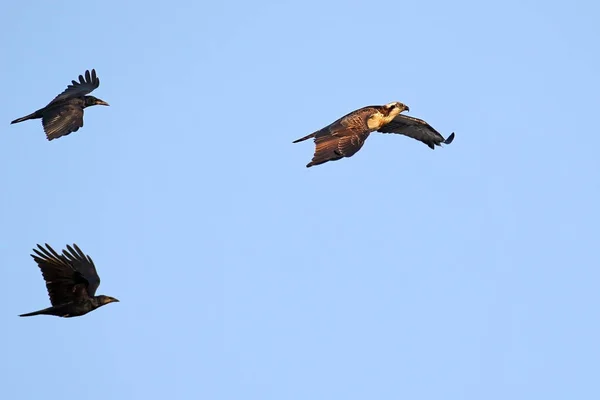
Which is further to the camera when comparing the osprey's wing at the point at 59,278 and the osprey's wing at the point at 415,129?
the osprey's wing at the point at 415,129

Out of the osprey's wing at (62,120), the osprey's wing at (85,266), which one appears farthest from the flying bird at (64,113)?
the osprey's wing at (85,266)

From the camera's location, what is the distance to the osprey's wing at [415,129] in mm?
35188

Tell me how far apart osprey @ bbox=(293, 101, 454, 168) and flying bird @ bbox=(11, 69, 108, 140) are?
282 inches

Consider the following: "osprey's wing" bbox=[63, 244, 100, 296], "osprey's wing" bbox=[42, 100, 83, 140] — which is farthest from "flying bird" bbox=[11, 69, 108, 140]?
"osprey's wing" bbox=[63, 244, 100, 296]

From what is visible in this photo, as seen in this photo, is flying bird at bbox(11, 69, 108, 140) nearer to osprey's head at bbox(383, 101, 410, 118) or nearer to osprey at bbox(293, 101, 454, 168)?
osprey at bbox(293, 101, 454, 168)

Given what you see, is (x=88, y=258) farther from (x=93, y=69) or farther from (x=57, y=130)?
(x=93, y=69)

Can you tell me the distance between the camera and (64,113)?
34094mm

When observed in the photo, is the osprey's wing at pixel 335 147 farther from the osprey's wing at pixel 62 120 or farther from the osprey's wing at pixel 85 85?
the osprey's wing at pixel 85 85

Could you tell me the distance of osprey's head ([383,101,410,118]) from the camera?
3294cm

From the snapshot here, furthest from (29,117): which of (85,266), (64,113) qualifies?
(85,266)

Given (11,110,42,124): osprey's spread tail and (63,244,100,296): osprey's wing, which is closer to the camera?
(63,244,100,296): osprey's wing

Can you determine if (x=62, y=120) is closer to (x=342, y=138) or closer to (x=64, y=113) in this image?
(x=64, y=113)

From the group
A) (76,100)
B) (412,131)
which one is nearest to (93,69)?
(76,100)

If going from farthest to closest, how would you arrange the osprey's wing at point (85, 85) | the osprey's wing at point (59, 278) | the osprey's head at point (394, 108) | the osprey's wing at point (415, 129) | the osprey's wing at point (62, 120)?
1. the osprey's wing at point (85, 85)
2. the osprey's wing at point (415, 129)
3. the osprey's wing at point (62, 120)
4. the osprey's head at point (394, 108)
5. the osprey's wing at point (59, 278)
